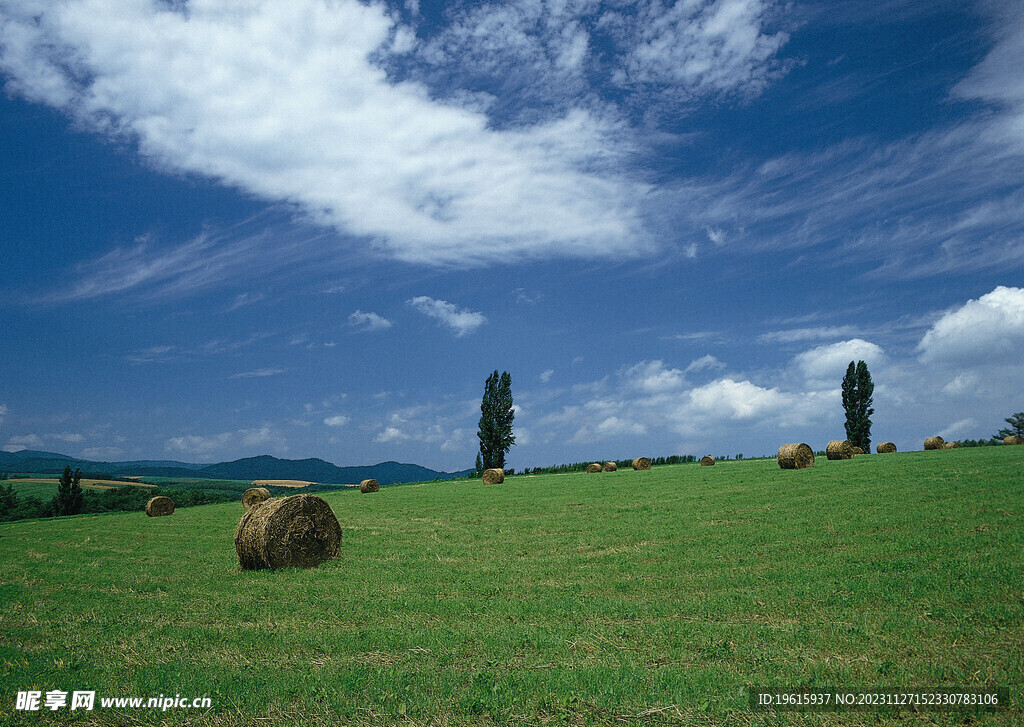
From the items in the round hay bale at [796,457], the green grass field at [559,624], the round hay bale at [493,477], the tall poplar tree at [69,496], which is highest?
the round hay bale at [796,457]

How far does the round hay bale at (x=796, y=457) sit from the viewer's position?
38.5 meters

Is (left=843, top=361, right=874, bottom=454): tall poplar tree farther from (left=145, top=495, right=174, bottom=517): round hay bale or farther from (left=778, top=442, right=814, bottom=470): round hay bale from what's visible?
(left=145, top=495, right=174, bottom=517): round hay bale

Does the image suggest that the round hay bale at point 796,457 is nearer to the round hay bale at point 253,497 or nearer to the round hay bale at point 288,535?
the round hay bale at point 288,535

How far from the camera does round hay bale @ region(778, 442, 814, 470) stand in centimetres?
3847

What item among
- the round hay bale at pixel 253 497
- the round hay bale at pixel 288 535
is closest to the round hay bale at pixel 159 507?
the round hay bale at pixel 253 497

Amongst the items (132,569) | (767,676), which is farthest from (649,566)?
(132,569)

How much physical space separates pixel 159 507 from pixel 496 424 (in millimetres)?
48508

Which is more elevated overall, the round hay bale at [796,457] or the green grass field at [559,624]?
the round hay bale at [796,457]

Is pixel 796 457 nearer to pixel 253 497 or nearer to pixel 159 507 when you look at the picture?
pixel 253 497

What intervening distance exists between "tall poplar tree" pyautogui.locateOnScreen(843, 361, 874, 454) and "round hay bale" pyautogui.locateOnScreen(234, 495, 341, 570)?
3321 inches

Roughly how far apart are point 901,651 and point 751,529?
9.64 metres

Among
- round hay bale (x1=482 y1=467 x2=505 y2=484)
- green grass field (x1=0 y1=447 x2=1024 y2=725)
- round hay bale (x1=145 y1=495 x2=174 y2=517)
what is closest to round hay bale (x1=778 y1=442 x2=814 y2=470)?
green grass field (x1=0 y1=447 x2=1024 y2=725)

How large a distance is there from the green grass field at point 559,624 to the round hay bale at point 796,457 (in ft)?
66.6

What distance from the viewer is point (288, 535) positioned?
16.4m
